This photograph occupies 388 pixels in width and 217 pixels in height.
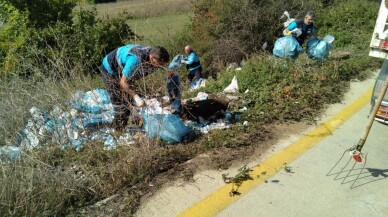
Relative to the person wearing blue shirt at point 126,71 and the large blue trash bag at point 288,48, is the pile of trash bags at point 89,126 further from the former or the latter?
the large blue trash bag at point 288,48

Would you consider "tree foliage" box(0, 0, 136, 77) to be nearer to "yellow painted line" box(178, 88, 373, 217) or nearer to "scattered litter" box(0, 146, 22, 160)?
"scattered litter" box(0, 146, 22, 160)

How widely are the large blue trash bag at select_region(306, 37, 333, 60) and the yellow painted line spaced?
6.47 feet

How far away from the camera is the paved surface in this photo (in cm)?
326

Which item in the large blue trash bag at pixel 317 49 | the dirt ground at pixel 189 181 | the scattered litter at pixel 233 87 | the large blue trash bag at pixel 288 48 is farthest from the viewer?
the large blue trash bag at pixel 317 49

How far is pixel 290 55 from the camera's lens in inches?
281

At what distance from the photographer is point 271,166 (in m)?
3.92

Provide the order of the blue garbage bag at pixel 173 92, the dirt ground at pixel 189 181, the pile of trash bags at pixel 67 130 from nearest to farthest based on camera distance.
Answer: the dirt ground at pixel 189 181, the pile of trash bags at pixel 67 130, the blue garbage bag at pixel 173 92

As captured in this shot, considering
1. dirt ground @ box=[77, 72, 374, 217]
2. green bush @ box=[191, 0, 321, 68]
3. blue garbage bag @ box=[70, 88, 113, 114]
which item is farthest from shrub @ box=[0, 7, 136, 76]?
dirt ground @ box=[77, 72, 374, 217]

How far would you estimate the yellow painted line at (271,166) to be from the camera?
10.6 ft

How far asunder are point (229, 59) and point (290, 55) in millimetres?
3510

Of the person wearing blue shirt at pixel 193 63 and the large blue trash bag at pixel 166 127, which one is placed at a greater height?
the large blue trash bag at pixel 166 127

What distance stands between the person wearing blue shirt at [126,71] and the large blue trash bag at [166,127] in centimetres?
24

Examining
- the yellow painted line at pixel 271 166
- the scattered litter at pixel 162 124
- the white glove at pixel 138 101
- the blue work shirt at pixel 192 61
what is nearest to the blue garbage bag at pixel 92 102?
the white glove at pixel 138 101

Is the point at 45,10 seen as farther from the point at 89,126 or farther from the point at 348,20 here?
the point at 348,20
